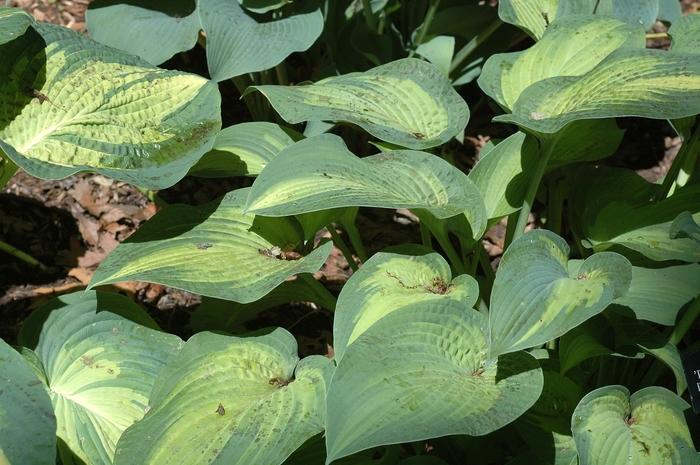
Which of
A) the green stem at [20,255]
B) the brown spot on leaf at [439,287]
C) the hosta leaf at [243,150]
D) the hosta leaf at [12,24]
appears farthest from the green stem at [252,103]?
the brown spot on leaf at [439,287]

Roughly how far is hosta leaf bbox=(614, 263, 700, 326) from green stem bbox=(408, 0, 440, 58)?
109cm

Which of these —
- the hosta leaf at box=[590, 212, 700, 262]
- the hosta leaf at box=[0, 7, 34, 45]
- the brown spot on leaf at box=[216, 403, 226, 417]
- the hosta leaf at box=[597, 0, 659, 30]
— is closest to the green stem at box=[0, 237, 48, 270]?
the hosta leaf at box=[0, 7, 34, 45]

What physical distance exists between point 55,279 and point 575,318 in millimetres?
1549

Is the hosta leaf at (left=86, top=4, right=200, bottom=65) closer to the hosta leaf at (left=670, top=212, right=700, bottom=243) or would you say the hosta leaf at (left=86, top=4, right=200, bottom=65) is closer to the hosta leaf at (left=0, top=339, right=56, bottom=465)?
the hosta leaf at (left=0, top=339, right=56, bottom=465)

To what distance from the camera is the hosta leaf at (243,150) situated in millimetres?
2049

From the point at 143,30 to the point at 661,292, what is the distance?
1566mm

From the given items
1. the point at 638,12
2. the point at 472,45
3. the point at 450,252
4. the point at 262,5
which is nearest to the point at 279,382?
the point at 450,252

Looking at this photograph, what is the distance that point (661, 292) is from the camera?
1852 millimetres

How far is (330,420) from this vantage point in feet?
4.76

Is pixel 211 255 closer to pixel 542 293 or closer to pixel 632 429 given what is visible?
pixel 542 293

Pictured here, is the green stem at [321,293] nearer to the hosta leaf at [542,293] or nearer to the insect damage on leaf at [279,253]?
the insect damage on leaf at [279,253]

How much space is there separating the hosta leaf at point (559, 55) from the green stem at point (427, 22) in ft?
1.74

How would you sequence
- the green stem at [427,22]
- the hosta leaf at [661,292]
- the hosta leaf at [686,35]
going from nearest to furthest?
the hosta leaf at [661,292], the hosta leaf at [686,35], the green stem at [427,22]

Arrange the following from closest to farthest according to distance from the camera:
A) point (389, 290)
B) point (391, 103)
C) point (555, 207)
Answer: point (389, 290), point (391, 103), point (555, 207)
